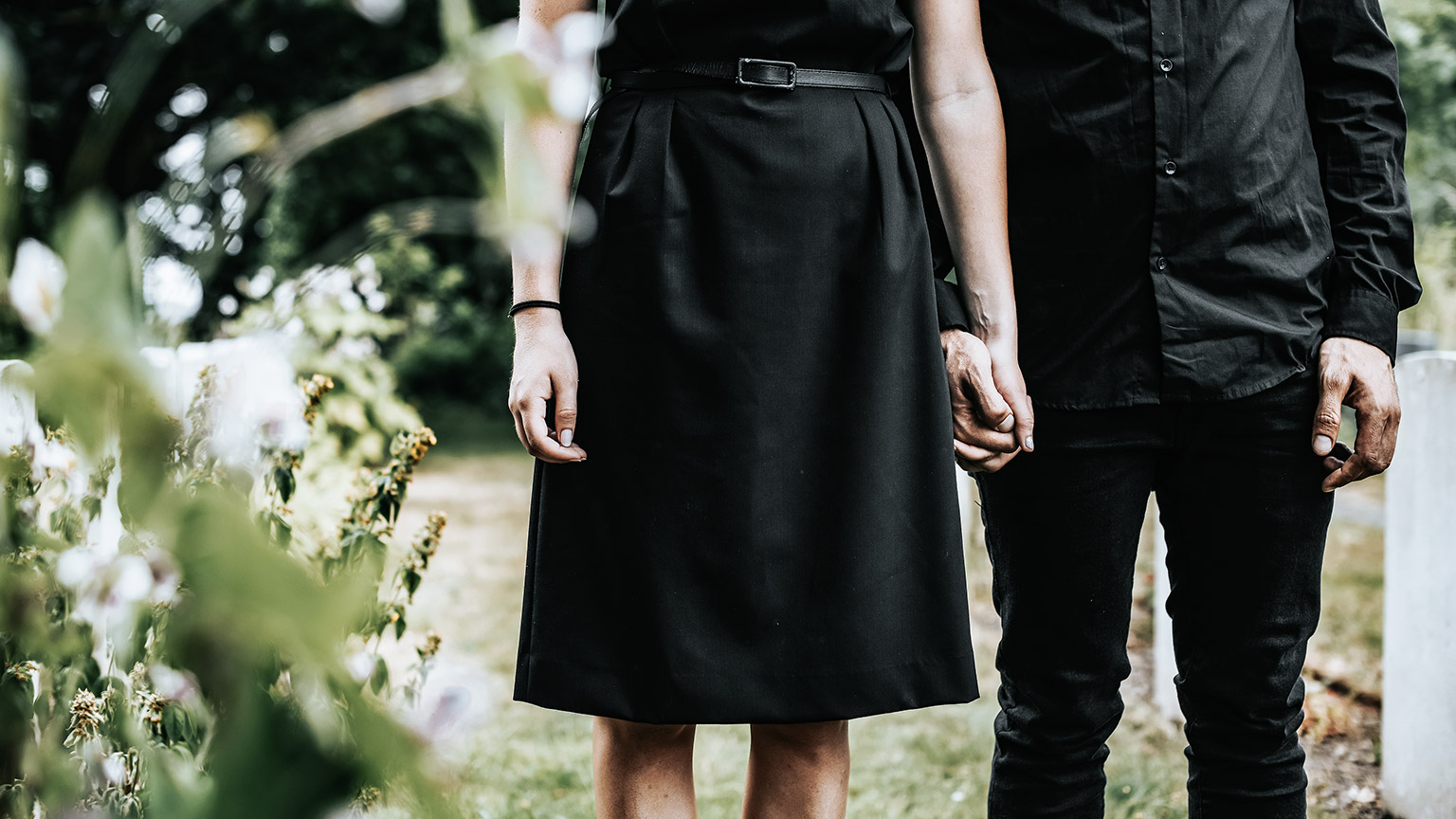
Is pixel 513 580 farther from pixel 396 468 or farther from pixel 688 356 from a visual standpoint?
pixel 688 356

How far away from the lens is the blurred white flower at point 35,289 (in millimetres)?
446

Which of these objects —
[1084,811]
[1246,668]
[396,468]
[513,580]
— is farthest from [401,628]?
[513,580]

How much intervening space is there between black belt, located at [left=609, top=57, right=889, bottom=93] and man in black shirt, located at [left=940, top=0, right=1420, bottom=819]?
0.32 m

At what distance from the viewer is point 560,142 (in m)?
1.52

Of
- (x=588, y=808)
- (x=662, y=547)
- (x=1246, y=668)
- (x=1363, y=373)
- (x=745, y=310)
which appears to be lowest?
(x=588, y=808)

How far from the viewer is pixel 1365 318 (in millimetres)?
1690

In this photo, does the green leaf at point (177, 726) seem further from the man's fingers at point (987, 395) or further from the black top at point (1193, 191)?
the black top at point (1193, 191)

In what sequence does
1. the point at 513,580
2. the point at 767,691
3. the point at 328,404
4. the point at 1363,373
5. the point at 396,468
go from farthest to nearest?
1. the point at 513,580
2. the point at 328,404
3. the point at 396,468
4. the point at 1363,373
5. the point at 767,691

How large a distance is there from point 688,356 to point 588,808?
1843 mm

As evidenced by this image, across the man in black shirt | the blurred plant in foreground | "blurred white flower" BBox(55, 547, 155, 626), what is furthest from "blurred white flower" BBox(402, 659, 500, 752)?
the man in black shirt

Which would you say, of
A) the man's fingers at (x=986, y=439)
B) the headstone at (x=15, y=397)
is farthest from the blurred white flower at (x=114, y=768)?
the man's fingers at (x=986, y=439)

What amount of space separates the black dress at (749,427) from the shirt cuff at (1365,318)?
0.64m

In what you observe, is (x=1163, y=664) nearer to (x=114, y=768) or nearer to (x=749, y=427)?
(x=749, y=427)

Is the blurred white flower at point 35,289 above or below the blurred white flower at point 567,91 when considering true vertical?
below
